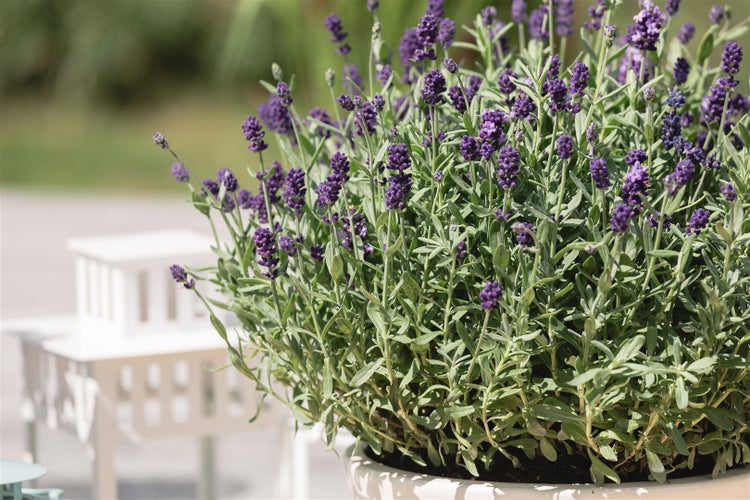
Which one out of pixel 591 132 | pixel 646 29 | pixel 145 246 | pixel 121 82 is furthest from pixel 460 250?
pixel 121 82

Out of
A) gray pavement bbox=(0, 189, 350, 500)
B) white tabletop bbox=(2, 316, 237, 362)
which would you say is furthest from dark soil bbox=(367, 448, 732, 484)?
gray pavement bbox=(0, 189, 350, 500)

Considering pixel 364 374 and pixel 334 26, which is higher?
pixel 334 26

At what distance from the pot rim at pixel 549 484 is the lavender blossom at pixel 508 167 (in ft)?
0.91

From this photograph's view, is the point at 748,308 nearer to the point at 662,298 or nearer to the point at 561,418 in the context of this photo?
the point at 662,298

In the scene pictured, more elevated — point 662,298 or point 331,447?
point 662,298

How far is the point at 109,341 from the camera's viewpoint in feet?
5.92

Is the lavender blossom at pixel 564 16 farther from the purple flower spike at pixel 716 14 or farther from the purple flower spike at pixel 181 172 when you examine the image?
the purple flower spike at pixel 181 172

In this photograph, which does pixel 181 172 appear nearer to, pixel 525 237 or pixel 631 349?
pixel 525 237

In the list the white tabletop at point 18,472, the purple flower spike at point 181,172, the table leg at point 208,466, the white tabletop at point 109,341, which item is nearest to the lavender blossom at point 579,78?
the purple flower spike at point 181,172

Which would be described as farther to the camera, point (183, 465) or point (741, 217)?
point (183, 465)

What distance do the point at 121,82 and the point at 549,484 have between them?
31.7 ft

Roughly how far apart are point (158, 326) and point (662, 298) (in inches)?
38.8

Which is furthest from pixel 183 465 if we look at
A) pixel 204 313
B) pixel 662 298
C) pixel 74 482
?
pixel 662 298

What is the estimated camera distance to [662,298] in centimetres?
106
